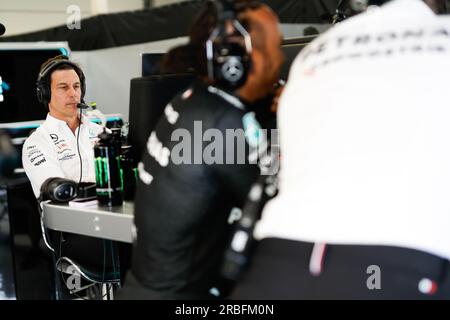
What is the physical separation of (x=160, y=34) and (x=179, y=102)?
13.0 ft

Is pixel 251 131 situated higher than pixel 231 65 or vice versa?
pixel 231 65

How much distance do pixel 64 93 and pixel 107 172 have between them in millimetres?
890

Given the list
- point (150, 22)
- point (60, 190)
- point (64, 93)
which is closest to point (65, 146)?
point (64, 93)

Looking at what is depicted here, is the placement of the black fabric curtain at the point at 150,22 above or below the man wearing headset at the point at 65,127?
above

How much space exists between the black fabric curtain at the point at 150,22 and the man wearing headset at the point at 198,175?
310 cm

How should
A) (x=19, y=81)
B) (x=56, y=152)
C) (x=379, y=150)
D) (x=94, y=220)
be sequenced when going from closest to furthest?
1. (x=379, y=150)
2. (x=94, y=220)
3. (x=56, y=152)
4. (x=19, y=81)

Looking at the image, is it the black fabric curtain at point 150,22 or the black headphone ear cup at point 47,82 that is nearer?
the black headphone ear cup at point 47,82

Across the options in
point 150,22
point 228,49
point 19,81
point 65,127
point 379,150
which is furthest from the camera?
point 150,22

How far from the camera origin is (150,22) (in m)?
4.99

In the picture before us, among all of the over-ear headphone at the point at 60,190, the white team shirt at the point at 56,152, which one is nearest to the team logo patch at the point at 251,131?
the over-ear headphone at the point at 60,190

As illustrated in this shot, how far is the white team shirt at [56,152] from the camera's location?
1954 millimetres

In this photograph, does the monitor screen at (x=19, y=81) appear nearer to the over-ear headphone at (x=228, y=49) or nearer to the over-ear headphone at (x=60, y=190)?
the over-ear headphone at (x=60, y=190)

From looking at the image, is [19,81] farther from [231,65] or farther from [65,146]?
[231,65]
